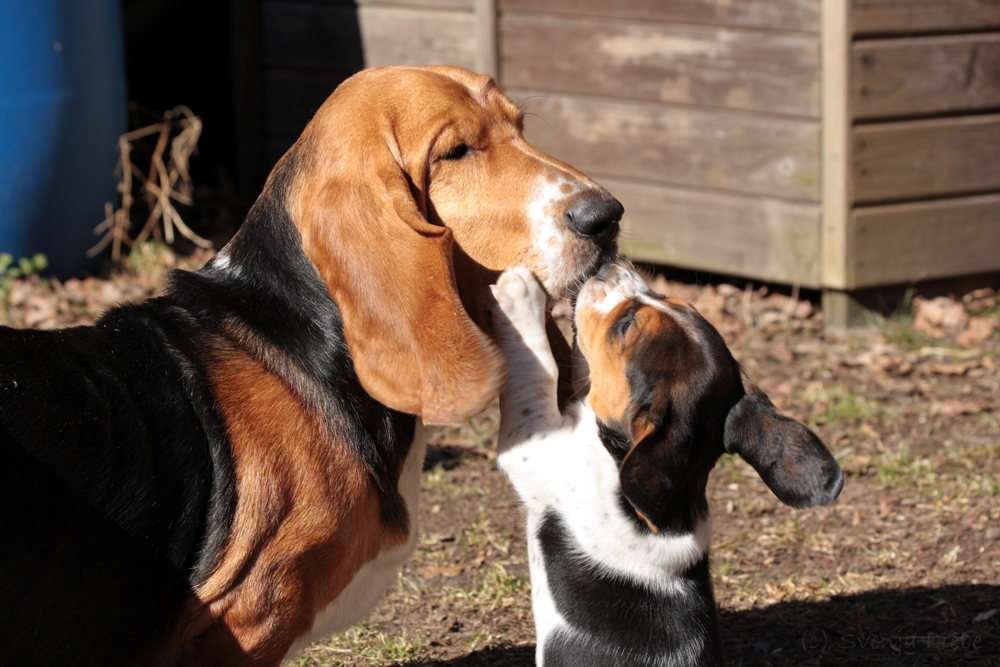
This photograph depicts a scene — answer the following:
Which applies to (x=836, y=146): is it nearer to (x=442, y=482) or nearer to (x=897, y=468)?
(x=897, y=468)

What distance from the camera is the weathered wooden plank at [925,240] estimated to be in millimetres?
6262

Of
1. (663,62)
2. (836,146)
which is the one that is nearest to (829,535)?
(836,146)

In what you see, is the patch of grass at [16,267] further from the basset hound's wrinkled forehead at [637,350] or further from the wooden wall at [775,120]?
the basset hound's wrinkled forehead at [637,350]

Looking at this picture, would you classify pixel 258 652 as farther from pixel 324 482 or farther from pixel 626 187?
pixel 626 187

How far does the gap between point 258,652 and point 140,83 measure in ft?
25.2

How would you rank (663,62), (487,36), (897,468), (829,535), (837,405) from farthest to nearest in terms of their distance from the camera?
(487,36)
(663,62)
(837,405)
(897,468)
(829,535)

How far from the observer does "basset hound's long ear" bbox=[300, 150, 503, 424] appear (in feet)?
8.26

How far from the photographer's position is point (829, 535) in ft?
14.5

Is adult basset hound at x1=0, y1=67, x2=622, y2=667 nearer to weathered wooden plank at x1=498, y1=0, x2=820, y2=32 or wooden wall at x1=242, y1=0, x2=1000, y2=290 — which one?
wooden wall at x1=242, y1=0, x2=1000, y2=290

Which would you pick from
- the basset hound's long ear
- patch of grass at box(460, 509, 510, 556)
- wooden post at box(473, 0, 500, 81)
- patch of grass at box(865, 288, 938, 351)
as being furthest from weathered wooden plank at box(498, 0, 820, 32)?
the basset hound's long ear

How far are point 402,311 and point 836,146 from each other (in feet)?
14.5

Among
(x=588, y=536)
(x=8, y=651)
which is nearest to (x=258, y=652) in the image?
(x=8, y=651)

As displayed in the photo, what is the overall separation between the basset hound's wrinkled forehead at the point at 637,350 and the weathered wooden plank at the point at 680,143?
362cm

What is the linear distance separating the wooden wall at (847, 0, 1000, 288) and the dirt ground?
1.97 ft
